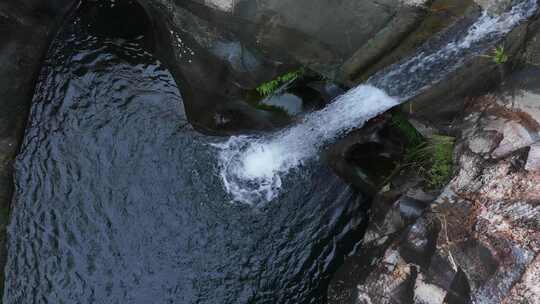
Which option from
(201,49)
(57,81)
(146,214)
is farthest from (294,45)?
(57,81)

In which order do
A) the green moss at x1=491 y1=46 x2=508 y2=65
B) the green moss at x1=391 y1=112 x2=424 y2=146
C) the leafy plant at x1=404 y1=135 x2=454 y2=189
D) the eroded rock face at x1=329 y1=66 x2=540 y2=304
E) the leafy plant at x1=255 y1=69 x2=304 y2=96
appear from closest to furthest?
the eroded rock face at x1=329 y1=66 x2=540 y2=304
the green moss at x1=491 y1=46 x2=508 y2=65
the leafy plant at x1=404 y1=135 x2=454 y2=189
the green moss at x1=391 y1=112 x2=424 y2=146
the leafy plant at x1=255 y1=69 x2=304 y2=96

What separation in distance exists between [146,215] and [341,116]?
2970mm

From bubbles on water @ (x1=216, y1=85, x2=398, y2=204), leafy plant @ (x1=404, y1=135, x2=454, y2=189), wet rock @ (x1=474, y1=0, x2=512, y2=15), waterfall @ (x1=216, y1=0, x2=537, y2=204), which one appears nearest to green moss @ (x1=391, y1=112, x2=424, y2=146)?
leafy plant @ (x1=404, y1=135, x2=454, y2=189)

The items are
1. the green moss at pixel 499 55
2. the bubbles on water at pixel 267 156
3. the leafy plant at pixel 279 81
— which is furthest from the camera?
the bubbles on water at pixel 267 156

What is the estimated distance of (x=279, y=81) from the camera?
18.6ft

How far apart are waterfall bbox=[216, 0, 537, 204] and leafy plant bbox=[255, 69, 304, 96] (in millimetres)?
535

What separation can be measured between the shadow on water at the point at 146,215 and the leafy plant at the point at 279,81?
1260 millimetres

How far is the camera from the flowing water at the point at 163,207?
237 inches

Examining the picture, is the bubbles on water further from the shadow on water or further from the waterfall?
the shadow on water

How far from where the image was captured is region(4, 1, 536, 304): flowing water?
6020mm

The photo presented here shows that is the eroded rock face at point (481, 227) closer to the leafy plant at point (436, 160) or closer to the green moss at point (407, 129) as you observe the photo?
the leafy plant at point (436, 160)

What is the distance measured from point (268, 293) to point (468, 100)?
3.43 m

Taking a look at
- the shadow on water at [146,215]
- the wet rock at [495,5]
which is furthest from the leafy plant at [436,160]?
the wet rock at [495,5]

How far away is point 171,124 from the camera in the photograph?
21.5 feet
